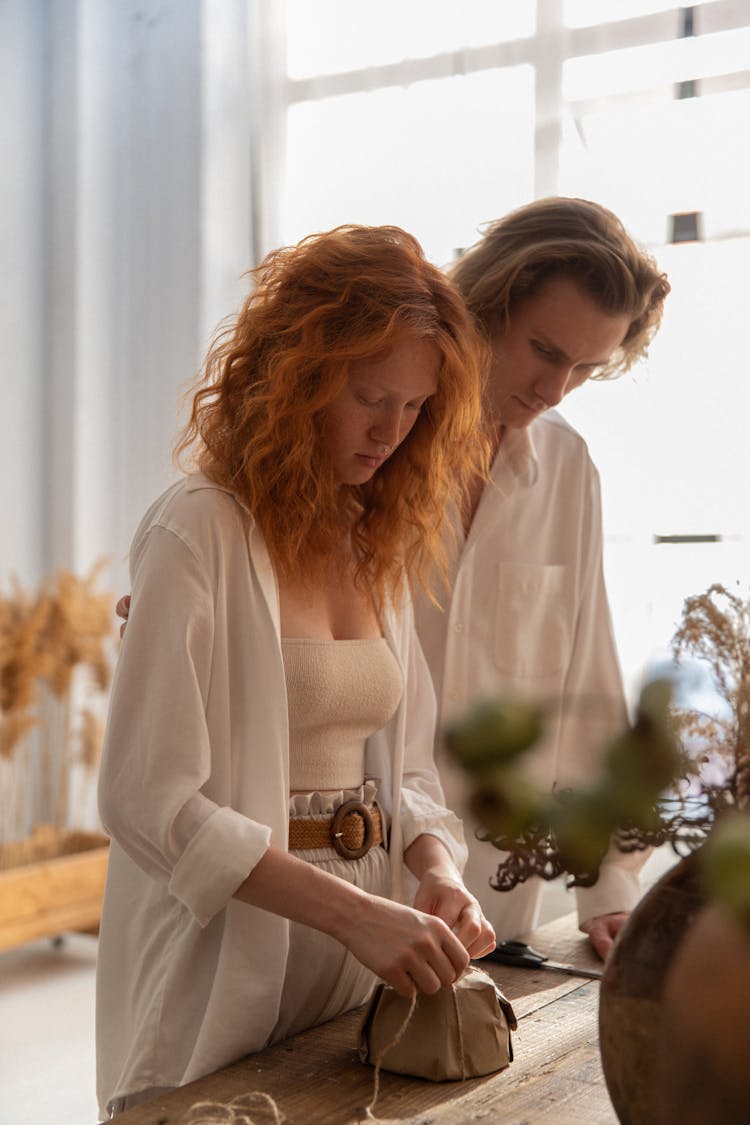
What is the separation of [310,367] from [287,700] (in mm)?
408

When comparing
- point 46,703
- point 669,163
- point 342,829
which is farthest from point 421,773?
point 46,703

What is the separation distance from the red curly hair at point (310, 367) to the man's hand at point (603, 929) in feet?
1.87

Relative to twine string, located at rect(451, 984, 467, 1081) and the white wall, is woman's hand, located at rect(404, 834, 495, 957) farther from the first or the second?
the white wall

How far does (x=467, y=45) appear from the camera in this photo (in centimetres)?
426

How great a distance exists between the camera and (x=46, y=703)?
4887 mm

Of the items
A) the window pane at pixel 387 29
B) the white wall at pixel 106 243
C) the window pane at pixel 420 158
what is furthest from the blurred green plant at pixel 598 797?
the white wall at pixel 106 243

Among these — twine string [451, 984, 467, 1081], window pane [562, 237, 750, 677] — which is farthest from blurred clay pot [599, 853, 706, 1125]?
window pane [562, 237, 750, 677]

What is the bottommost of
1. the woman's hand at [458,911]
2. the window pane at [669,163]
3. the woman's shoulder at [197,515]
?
the woman's hand at [458,911]

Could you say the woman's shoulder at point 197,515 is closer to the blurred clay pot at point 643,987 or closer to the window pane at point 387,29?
the blurred clay pot at point 643,987

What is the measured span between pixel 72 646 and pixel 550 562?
2.71m

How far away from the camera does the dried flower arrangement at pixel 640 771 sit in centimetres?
66

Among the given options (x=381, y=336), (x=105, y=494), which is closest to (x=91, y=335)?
(x=105, y=494)

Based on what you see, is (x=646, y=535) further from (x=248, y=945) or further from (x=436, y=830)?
(x=248, y=945)

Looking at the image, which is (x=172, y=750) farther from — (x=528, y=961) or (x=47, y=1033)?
(x=47, y=1033)
